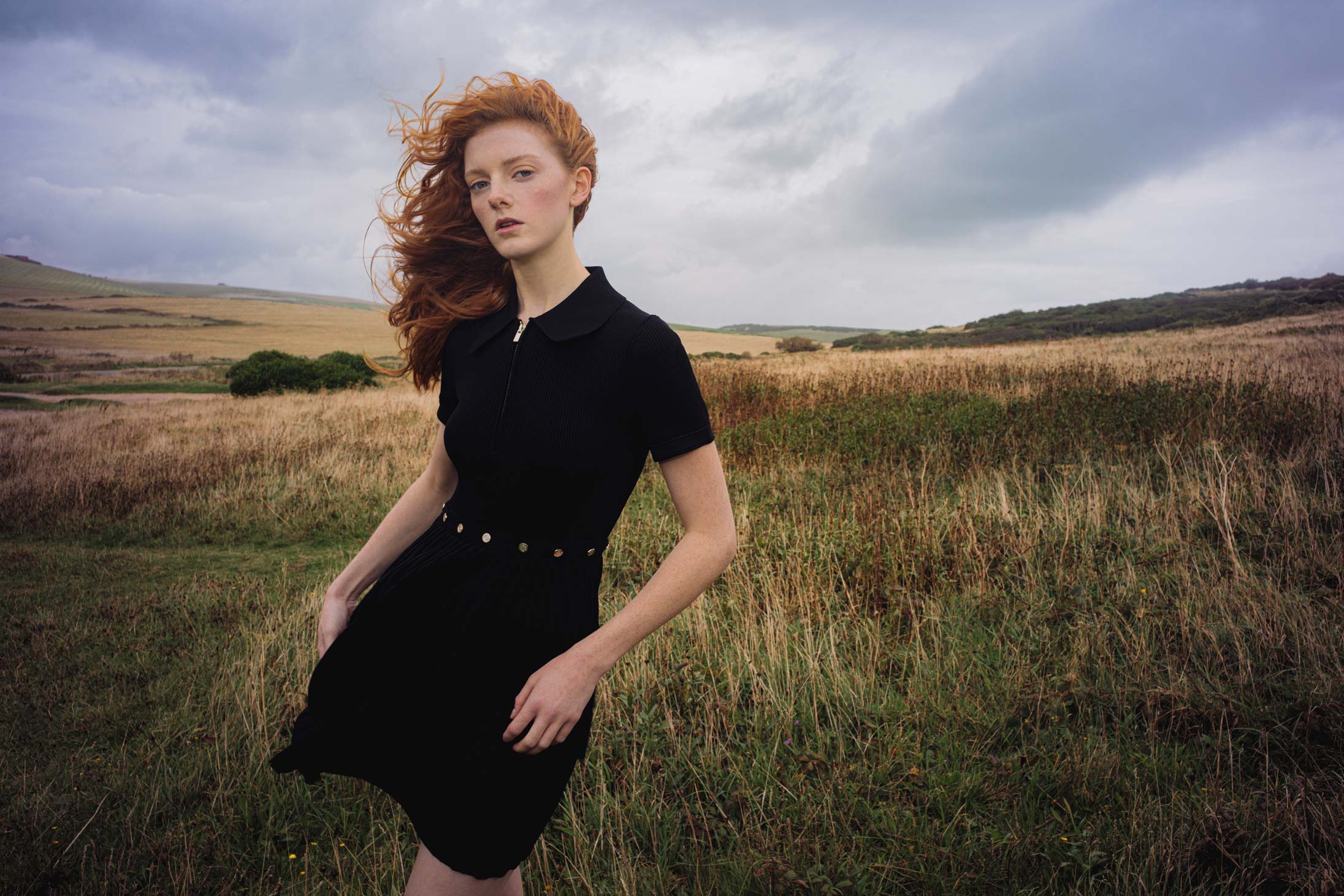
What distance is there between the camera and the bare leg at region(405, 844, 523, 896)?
3.87ft

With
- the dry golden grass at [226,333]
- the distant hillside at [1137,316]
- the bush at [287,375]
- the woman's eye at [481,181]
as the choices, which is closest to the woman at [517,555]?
the woman's eye at [481,181]

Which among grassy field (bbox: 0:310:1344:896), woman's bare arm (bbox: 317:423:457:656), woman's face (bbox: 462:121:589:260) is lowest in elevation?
grassy field (bbox: 0:310:1344:896)

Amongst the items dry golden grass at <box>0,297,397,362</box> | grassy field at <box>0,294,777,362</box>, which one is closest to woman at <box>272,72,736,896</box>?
dry golden grass at <box>0,297,397,362</box>

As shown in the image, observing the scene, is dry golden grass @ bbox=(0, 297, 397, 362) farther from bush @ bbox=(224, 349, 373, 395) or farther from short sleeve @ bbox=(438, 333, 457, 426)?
short sleeve @ bbox=(438, 333, 457, 426)

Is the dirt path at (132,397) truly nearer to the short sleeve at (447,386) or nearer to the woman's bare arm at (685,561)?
the short sleeve at (447,386)

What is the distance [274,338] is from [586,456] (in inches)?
2210

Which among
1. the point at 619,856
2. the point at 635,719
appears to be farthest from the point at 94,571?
the point at 619,856

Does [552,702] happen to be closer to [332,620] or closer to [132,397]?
[332,620]

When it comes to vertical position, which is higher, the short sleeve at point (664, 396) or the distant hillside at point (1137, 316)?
the distant hillside at point (1137, 316)

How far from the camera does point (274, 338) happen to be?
48.1 meters

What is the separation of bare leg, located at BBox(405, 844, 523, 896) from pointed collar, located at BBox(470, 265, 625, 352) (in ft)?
3.36

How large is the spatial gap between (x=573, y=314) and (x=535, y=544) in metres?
0.48

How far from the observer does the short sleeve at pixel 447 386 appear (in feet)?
5.19

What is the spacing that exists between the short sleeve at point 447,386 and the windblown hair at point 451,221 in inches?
1.2
